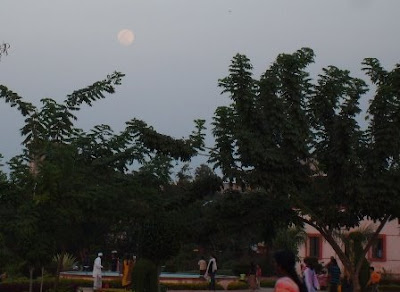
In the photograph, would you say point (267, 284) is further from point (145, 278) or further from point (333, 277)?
point (145, 278)

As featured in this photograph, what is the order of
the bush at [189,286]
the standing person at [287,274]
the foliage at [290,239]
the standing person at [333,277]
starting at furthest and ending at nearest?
the foliage at [290,239] < the bush at [189,286] < the standing person at [333,277] < the standing person at [287,274]

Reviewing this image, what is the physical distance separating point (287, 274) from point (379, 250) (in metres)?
39.2

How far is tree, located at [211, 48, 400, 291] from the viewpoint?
16.5 m

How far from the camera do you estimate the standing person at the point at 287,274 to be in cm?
646

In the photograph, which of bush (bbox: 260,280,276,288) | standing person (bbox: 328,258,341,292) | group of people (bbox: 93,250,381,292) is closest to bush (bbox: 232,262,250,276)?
bush (bbox: 260,280,276,288)

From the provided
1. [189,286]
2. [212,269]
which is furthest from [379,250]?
[212,269]

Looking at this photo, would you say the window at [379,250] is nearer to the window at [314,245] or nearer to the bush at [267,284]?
the window at [314,245]

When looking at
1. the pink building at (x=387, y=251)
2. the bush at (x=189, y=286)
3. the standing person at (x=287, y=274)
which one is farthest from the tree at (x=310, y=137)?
the pink building at (x=387, y=251)

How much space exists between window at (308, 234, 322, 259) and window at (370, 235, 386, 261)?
353 cm

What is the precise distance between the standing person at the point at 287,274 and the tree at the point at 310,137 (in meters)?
9.49

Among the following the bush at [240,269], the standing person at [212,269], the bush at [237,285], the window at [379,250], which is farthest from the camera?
the bush at [240,269]

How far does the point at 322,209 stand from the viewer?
1805 centimetres

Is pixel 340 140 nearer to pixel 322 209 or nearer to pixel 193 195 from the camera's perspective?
pixel 322 209

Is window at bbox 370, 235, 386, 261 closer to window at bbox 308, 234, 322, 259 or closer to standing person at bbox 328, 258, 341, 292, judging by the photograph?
window at bbox 308, 234, 322, 259
